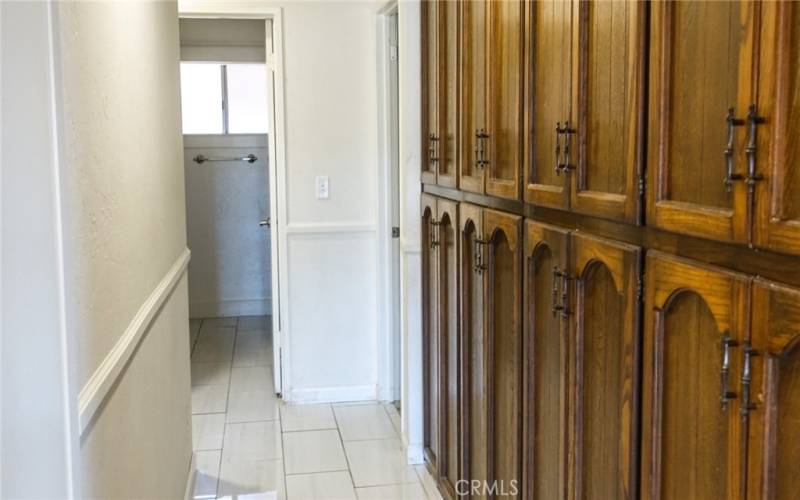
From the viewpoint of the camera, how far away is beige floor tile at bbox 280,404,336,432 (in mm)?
4086

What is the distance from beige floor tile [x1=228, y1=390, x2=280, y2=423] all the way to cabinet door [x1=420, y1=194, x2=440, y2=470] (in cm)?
115

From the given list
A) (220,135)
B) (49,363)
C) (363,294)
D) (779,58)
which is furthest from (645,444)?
(220,135)

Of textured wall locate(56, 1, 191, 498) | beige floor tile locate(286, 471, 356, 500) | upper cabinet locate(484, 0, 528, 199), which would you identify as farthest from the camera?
beige floor tile locate(286, 471, 356, 500)

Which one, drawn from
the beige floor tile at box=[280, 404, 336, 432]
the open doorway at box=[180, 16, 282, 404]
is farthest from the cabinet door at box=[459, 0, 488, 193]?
the open doorway at box=[180, 16, 282, 404]

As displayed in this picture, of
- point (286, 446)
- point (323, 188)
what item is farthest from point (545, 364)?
point (323, 188)

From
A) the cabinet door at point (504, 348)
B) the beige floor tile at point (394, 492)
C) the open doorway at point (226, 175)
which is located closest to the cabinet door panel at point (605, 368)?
the cabinet door at point (504, 348)

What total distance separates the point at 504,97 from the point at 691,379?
112 cm

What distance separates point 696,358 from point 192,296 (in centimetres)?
590

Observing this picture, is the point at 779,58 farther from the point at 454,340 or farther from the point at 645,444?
the point at 454,340

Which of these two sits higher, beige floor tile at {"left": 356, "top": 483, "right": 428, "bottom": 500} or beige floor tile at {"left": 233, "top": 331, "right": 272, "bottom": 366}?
beige floor tile at {"left": 233, "top": 331, "right": 272, "bottom": 366}

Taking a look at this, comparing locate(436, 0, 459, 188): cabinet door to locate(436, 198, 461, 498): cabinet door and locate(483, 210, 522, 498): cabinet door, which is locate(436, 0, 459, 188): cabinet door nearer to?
locate(436, 198, 461, 498): cabinet door

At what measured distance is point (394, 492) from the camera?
3277 mm

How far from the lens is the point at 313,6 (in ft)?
13.8

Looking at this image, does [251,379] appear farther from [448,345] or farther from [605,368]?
[605,368]
